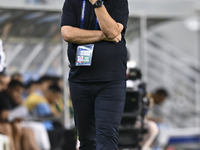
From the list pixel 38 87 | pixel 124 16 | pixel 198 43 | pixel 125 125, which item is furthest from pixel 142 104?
pixel 198 43

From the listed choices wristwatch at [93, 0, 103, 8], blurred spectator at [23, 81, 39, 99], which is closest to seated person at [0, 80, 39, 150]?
blurred spectator at [23, 81, 39, 99]

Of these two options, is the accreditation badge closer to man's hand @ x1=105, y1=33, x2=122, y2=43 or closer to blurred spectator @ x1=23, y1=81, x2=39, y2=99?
man's hand @ x1=105, y1=33, x2=122, y2=43

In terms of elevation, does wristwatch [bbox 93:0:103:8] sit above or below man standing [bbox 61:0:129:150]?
above

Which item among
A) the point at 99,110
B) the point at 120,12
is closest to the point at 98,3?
the point at 120,12

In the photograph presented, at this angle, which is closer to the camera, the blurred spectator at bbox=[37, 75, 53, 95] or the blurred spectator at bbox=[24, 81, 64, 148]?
the blurred spectator at bbox=[24, 81, 64, 148]

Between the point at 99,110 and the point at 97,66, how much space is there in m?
0.29

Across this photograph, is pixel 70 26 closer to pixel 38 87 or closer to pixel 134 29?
pixel 134 29

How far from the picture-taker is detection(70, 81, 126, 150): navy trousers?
12.1ft

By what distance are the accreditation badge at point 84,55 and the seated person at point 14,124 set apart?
3326 millimetres

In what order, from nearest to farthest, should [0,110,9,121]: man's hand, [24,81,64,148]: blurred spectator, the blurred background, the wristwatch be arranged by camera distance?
the wristwatch, [0,110,9,121]: man's hand, the blurred background, [24,81,64,148]: blurred spectator

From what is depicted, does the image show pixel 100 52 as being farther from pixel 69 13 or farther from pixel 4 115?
pixel 4 115

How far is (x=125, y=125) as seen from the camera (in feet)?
23.3

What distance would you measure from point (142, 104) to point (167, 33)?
546 inches

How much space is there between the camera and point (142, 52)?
8367 millimetres
